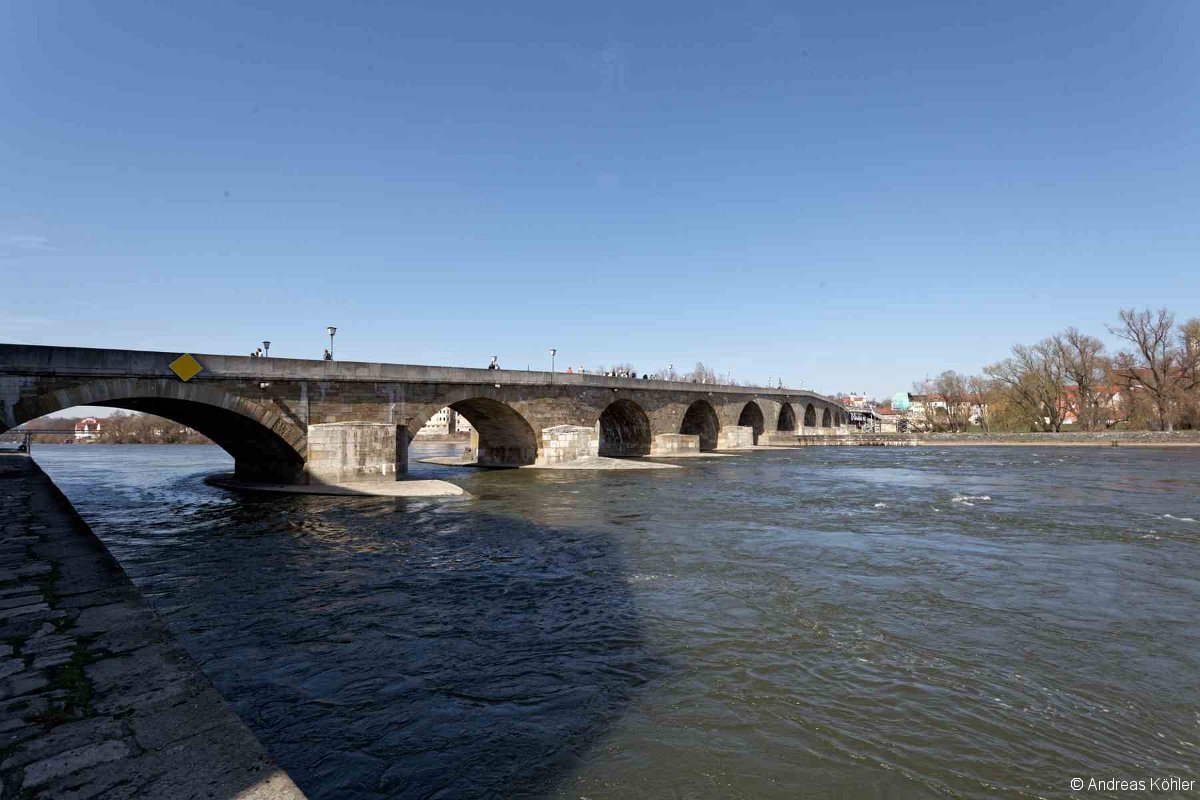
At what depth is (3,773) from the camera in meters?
2.93

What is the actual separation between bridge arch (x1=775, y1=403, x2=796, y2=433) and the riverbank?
17032 millimetres

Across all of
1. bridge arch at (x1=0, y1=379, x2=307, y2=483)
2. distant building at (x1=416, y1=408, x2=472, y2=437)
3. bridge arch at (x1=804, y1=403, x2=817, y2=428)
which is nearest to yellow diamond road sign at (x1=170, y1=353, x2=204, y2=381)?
bridge arch at (x1=0, y1=379, x2=307, y2=483)

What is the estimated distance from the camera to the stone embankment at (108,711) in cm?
285

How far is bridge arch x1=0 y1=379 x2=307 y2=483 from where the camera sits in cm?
1672

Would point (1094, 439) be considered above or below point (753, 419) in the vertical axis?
below

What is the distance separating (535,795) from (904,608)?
246 inches

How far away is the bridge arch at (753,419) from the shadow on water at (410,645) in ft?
161

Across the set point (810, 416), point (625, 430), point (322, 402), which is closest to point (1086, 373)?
point (810, 416)

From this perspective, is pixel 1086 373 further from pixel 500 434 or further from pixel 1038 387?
pixel 500 434

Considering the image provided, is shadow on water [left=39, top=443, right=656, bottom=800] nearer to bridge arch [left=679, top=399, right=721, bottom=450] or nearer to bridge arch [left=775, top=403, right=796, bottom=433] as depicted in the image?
bridge arch [left=679, top=399, right=721, bottom=450]

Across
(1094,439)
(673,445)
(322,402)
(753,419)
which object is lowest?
(673,445)

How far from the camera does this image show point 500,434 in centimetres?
3447

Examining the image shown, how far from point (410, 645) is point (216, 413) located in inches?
691

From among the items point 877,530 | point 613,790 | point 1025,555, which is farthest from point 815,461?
point 613,790
